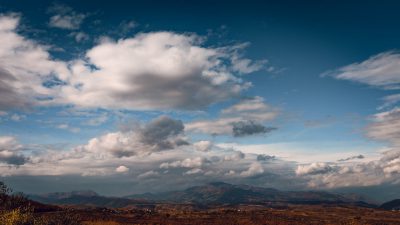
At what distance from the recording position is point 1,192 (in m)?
54.8

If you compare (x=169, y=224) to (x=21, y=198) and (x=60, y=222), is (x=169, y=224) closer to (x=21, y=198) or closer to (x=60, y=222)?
(x=21, y=198)

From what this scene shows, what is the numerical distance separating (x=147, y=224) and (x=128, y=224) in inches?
315

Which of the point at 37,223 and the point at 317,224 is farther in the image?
the point at 317,224

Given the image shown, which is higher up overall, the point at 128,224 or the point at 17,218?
the point at 17,218

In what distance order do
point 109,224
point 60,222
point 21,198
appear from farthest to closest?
1. point 109,224
2. point 21,198
3. point 60,222

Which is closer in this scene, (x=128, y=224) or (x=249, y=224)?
(x=128, y=224)

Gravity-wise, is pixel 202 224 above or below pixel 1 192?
below

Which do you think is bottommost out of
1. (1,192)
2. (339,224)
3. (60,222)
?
(339,224)

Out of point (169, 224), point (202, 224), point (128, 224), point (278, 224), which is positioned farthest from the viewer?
point (278, 224)

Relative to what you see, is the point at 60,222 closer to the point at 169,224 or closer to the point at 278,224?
the point at 169,224

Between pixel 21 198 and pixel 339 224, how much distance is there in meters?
143

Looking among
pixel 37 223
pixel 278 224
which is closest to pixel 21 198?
pixel 37 223

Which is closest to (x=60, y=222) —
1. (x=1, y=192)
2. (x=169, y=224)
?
(x=1, y=192)

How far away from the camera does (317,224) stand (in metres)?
160
